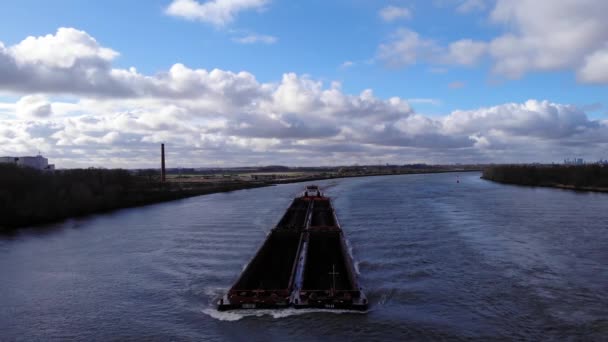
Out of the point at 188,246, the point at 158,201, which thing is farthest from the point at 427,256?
the point at 158,201

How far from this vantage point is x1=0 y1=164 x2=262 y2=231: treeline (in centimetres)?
4031

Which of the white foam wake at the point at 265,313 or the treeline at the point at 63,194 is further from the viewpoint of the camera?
the treeline at the point at 63,194

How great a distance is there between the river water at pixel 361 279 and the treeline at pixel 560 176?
158 ft

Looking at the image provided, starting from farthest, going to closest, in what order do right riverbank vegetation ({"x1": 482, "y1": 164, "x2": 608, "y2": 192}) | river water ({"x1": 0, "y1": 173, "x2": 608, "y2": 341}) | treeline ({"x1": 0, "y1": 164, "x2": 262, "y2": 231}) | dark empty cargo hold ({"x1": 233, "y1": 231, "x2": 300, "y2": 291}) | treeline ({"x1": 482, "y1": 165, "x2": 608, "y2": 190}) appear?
treeline ({"x1": 482, "y1": 165, "x2": 608, "y2": 190})
right riverbank vegetation ({"x1": 482, "y1": 164, "x2": 608, "y2": 192})
treeline ({"x1": 0, "y1": 164, "x2": 262, "y2": 231})
dark empty cargo hold ({"x1": 233, "y1": 231, "x2": 300, "y2": 291})
river water ({"x1": 0, "y1": 173, "x2": 608, "y2": 341})

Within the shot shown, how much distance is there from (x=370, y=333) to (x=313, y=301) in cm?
251

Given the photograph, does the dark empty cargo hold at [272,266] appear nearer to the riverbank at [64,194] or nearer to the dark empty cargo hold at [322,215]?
the dark empty cargo hold at [322,215]

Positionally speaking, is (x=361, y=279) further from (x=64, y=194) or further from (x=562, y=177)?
(x=562, y=177)

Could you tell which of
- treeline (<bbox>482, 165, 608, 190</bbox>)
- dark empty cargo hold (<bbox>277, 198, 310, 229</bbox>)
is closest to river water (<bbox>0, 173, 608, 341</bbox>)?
dark empty cargo hold (<bbox>277, 198, 310, 229</bbox>)

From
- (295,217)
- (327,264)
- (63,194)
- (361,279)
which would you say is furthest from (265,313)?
(63,194)

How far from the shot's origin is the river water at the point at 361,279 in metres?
14.9

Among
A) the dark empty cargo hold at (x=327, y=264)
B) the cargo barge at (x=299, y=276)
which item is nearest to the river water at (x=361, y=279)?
the cargo barge at (x=299, y=276)

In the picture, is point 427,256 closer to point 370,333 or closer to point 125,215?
point 370,333

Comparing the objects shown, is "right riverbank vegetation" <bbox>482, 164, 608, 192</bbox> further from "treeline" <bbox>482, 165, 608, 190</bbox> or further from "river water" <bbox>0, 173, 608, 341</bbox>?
"river water" <bbox>0, 173, 608, 341</bbox>

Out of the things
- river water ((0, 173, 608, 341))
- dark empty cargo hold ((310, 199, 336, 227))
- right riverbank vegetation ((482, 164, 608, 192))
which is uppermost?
right riverbank vegetation ((482, 164, 608, 192))
